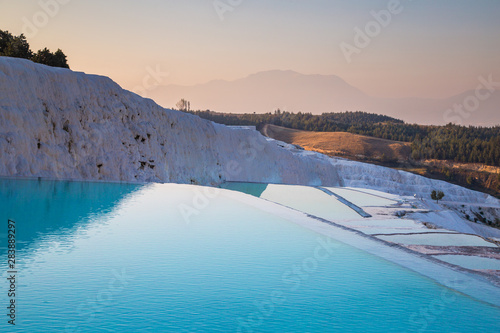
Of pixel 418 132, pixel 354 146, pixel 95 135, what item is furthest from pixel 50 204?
pixel 418 132

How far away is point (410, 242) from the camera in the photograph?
796 centimetres

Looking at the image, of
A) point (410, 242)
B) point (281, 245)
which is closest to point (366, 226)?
point (410, 242)

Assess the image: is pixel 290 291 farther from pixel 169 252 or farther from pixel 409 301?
pixel 169 252

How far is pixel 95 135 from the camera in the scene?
17203 millimetres

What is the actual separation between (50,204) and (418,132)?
113 metres

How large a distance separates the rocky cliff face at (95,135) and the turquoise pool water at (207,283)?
22.6 ft

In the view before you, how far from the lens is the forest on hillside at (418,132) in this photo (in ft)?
282

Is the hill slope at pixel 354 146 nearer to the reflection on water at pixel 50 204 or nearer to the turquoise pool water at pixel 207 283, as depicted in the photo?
the reflection on water at pixel 50 204

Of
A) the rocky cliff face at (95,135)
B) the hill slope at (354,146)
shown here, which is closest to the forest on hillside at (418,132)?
the hill slope at (354,146)

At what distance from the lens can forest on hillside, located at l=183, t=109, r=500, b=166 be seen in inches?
3381

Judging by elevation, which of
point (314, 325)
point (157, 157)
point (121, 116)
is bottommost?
point (314, 325)

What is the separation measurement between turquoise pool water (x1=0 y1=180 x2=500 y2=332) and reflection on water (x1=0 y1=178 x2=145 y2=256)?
6cm

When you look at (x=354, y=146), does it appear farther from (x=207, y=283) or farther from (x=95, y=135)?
(x=207, y=283)

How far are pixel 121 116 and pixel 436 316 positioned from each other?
55.2 ft
